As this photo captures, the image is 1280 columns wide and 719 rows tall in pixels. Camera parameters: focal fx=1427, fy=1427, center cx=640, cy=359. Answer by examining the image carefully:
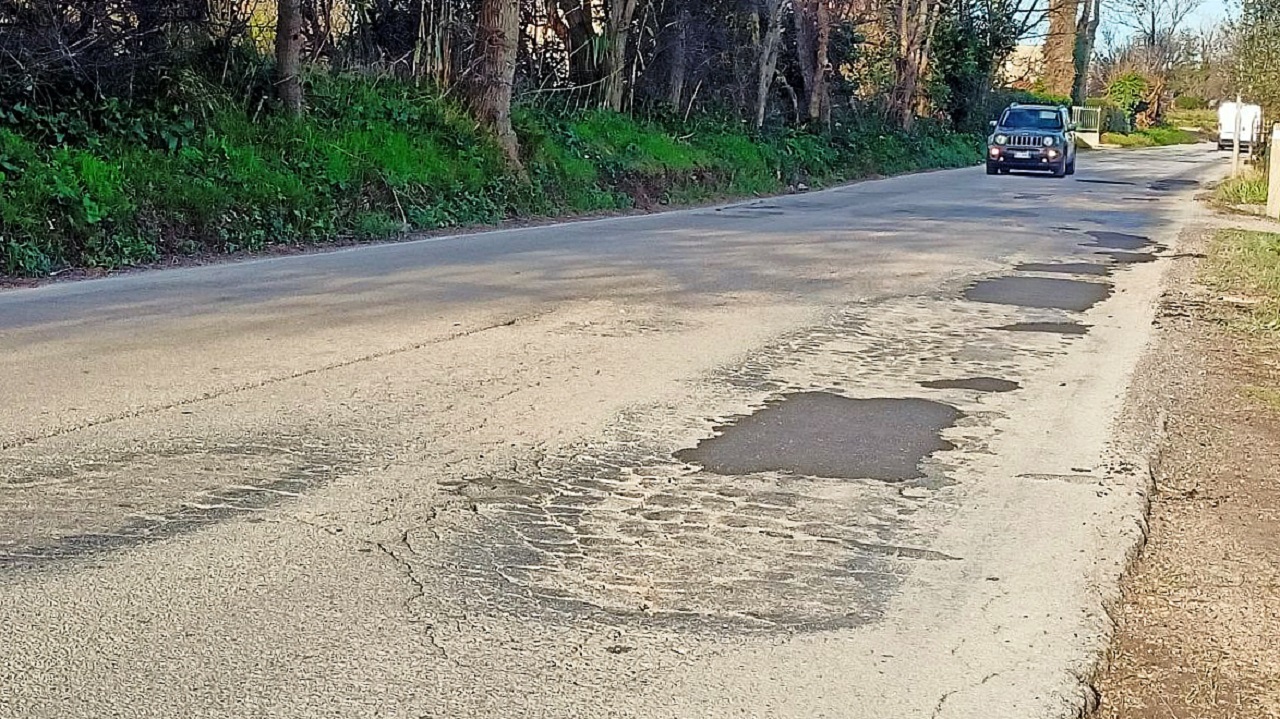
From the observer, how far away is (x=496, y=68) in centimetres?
2152

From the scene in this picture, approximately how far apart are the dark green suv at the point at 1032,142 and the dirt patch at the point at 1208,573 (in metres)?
27.0

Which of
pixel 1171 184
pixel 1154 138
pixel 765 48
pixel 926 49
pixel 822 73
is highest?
pixel 926 49

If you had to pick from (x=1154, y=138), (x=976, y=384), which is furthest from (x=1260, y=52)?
(x=1154, y=138)

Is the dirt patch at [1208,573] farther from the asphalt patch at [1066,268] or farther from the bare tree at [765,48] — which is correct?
the bare tree at [765,48]

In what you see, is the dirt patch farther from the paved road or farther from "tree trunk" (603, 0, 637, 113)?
A: "tree trunk" (603, 0, 637, 113)

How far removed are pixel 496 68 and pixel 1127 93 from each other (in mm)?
61163

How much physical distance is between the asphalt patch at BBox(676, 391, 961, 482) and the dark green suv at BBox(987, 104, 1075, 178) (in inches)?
1126

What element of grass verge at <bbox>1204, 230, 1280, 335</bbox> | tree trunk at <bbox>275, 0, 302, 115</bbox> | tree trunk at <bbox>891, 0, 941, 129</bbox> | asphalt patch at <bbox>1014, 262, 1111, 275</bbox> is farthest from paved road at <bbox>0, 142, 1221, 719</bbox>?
tree trunk at <bbox>891, 0, 941, 129</bbox>

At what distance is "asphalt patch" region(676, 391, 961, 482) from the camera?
6488 mm

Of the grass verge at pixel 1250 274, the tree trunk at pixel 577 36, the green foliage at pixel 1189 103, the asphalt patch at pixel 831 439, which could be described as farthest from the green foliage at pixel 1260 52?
the green foliage at pixel 1189 103

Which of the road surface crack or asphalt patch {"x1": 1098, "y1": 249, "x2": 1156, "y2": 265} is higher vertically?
the road surface crack

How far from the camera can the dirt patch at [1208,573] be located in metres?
4.19

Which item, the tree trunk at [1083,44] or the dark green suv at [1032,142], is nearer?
the dark green suv at [1032,142]

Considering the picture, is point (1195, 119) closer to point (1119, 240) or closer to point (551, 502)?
point (1119, 240)
